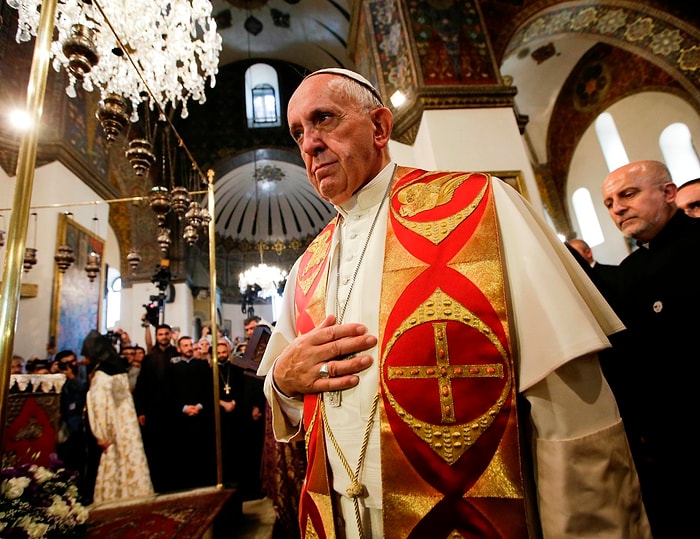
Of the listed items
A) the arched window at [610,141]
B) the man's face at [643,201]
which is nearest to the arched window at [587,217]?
the arched window at [610,141]

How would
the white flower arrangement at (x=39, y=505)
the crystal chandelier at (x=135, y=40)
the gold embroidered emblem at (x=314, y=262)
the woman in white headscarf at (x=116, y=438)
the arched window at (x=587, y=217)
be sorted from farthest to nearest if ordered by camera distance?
the arched window at (x=587, y=217) → the woman in white headscarf at (x=116, y=438) → the crystal chandelier at (x=135, y=40) → the white flower arrangement at (x=39, y=505) → the gold embroidered emblem at (x=314, y=262)

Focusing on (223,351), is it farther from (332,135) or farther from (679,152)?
(679,152)

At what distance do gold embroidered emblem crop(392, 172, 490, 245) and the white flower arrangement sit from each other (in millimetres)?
2544

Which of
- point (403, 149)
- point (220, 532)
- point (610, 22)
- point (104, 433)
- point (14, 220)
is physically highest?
point (610, 22)

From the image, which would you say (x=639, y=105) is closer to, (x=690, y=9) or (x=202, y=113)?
(x=690, y=9)

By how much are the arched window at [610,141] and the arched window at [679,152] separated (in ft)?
3.58

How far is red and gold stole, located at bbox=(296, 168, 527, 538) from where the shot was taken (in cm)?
83

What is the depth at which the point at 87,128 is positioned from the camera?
7.28 metres

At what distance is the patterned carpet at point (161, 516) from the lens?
8.32 ft

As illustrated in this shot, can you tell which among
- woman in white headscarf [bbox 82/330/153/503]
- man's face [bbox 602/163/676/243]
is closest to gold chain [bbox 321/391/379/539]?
man's face [bbox 602/163/676/243]

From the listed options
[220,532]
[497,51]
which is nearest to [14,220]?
[220,532]

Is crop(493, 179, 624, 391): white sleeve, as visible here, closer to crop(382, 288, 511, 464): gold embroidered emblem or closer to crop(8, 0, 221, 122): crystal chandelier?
crop(382, 288, 511, 464): gold embroidered emblem

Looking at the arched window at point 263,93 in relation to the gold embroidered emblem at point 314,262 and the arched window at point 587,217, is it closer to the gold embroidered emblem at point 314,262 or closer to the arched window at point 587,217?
the arched window at point 587,217

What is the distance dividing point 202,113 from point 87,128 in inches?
233
